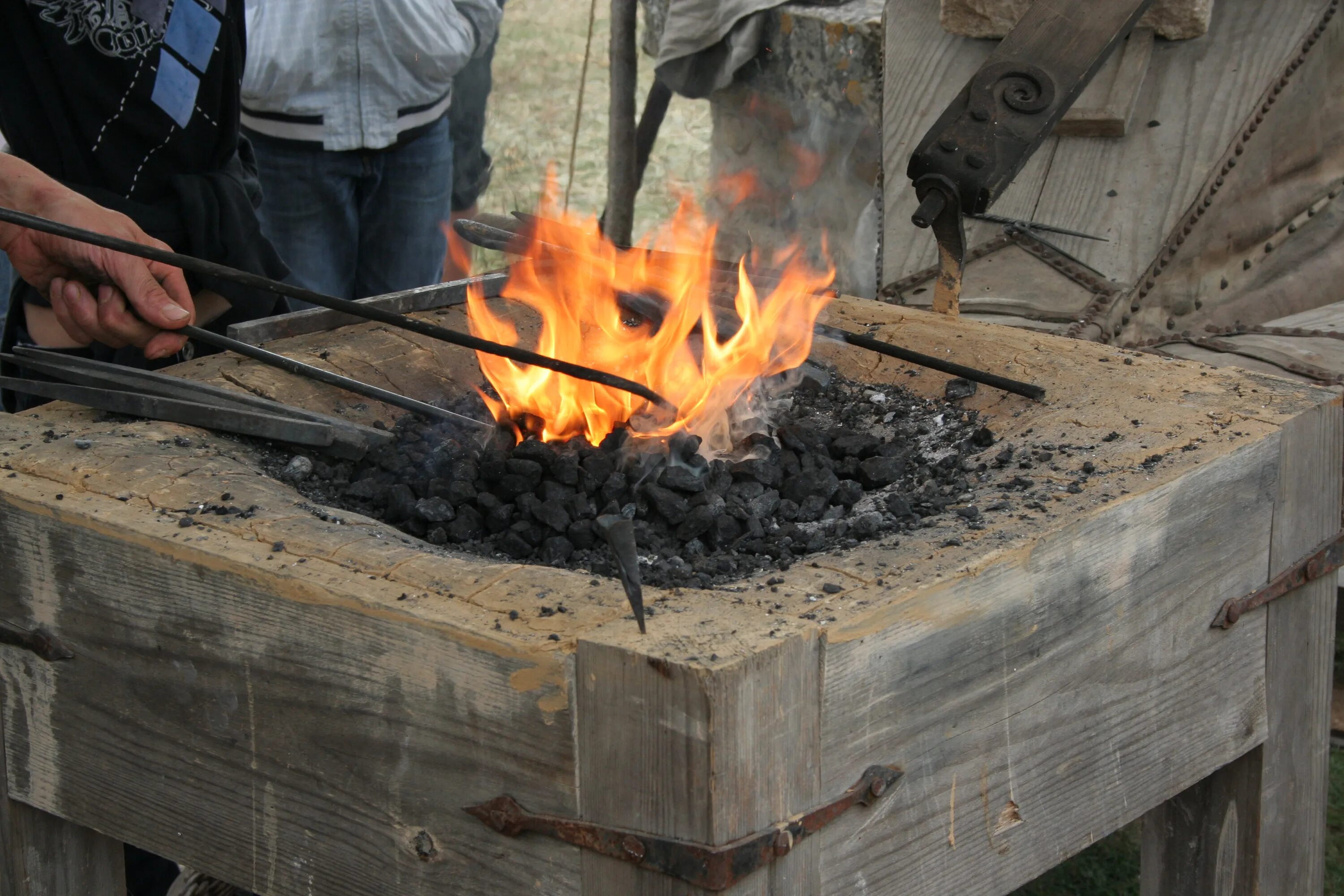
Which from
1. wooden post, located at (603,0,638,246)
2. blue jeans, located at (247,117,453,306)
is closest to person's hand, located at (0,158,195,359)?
blue jeans, located at (247,117,453,306)

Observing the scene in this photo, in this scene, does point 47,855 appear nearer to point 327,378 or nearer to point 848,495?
point 327,378

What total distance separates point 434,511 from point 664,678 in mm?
692

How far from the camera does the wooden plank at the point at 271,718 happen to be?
1521 mm

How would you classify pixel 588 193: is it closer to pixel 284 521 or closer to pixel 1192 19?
pixel 1192 19

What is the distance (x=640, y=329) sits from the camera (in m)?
2.62

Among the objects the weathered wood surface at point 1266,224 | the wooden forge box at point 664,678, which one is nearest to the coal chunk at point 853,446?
the wooden forge box at point 664,678

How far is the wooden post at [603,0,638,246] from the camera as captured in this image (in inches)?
Result: 214

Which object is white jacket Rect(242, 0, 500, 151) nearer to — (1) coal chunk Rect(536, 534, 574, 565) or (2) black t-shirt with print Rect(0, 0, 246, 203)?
(2) black t-shirt with print Rect(0, 0, 246, 203)

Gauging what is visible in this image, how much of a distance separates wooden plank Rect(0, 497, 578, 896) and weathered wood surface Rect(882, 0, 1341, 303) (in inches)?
113

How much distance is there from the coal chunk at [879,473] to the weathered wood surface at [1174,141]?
6.84ft

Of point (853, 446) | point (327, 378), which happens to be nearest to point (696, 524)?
point (853, 446)

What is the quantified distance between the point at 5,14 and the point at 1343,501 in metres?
2.55

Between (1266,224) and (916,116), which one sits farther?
(916,116)

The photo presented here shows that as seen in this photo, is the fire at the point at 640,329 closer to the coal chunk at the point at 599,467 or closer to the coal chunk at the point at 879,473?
the coal chunk at the point at 599,467
